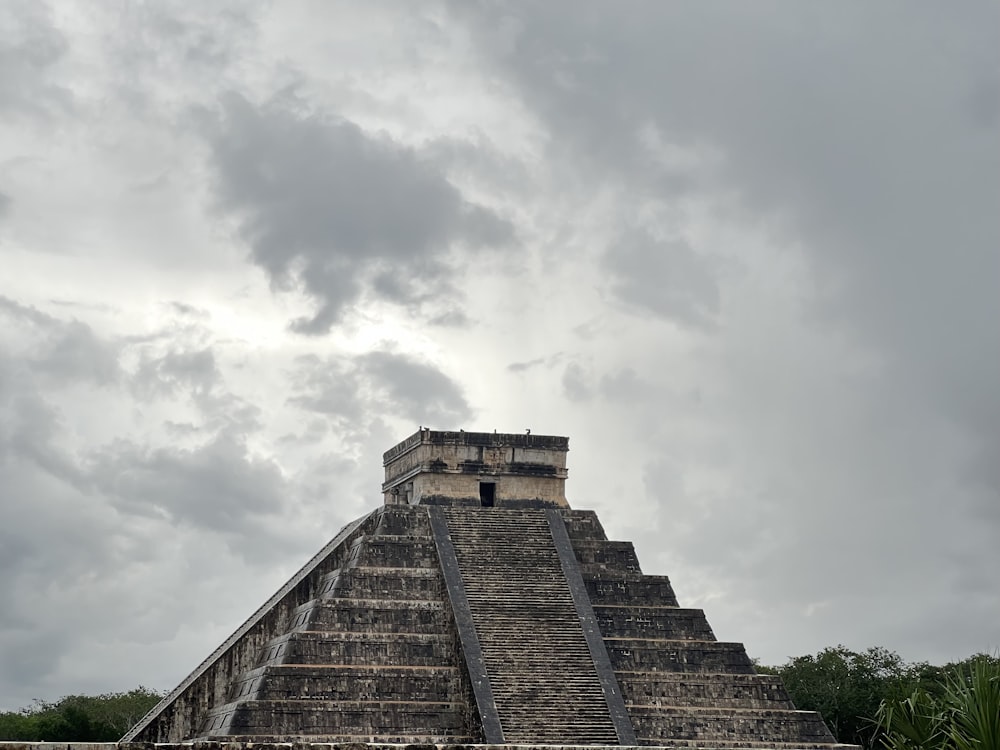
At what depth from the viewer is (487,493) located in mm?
30969

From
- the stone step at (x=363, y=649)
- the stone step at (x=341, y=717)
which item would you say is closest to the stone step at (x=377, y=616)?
the stone step at (x=363, y=649)

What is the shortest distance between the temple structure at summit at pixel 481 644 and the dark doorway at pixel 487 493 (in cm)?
4

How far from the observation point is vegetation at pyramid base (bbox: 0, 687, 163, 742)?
36.2 metres

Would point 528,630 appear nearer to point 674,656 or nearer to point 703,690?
point 674,656

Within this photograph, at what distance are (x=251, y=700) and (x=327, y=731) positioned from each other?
139cm

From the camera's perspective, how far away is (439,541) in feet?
94.8

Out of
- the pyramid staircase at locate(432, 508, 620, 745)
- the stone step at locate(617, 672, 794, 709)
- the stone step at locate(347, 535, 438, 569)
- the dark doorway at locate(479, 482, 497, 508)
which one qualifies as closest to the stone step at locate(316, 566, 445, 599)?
the stone step at locate(347, 535, 438, 569)

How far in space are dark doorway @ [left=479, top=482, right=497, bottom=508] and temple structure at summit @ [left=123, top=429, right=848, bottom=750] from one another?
0.14ft

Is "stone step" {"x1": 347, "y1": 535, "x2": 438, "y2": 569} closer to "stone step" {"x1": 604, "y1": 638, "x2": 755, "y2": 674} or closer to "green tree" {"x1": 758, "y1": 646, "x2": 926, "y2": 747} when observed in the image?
"stone step" {"x1": 604, "y1": 638, "x2": 755, "y2": 674}

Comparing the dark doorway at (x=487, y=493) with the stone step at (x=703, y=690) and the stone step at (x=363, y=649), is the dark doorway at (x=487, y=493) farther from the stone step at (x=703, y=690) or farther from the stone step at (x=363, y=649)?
the stone step at (x=703, y=690)

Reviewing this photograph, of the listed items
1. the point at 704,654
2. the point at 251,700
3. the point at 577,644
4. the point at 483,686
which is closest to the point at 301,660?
the point at 251,700

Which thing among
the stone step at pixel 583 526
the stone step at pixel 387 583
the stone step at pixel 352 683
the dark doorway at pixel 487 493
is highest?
the dark doorway at pixel 487 493

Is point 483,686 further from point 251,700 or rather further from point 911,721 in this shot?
point 911,721

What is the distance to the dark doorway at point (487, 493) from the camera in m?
30.9
